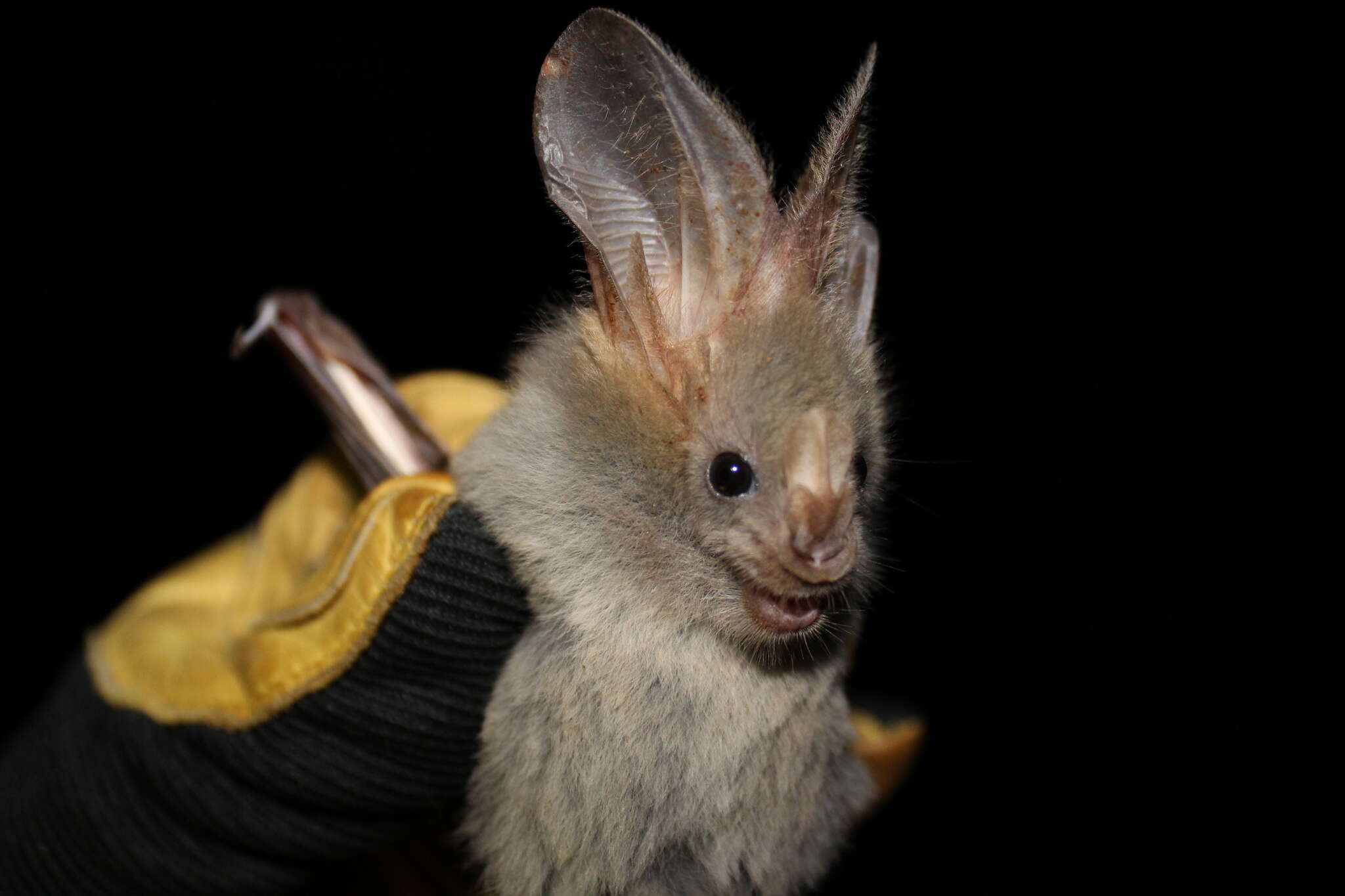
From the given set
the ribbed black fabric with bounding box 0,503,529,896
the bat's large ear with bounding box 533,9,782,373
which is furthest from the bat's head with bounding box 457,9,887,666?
the ribbed black fabric with bounding box 0,503,529,896

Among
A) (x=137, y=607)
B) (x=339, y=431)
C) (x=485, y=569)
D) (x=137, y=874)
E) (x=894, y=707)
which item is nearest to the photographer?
(x=485, y=569)

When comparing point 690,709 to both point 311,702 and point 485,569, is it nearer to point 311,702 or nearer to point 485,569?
point 485,569

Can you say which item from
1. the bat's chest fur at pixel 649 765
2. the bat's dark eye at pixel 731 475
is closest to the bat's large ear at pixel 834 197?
the bat's dark eye at pixel 731 475

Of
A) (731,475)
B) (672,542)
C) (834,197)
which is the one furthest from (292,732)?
(834,197)

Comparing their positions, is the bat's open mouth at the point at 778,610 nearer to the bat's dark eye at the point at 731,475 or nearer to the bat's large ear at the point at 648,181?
the bat's dark eye at the point at 731,475

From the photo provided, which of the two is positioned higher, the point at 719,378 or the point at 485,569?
the point at 719,378

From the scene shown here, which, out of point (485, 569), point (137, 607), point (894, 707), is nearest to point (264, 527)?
point (137, 607)
